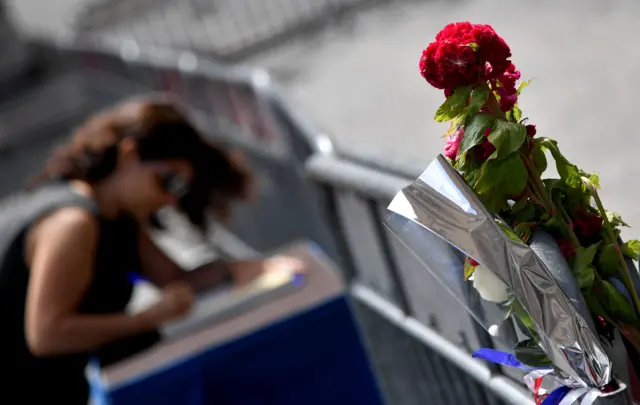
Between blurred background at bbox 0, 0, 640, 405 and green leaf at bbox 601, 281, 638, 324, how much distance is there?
640 millimetres

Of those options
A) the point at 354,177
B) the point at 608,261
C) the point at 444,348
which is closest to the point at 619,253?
the point at 608,261

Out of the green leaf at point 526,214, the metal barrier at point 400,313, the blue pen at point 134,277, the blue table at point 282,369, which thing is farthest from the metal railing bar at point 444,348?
the blue pen at point 134,277

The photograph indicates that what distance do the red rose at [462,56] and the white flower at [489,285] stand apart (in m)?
0.29

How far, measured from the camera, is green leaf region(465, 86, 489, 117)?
153 cm

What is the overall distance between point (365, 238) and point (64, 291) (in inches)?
38.9

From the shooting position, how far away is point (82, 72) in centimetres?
1416

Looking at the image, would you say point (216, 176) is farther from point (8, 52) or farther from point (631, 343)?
point (8, 52)

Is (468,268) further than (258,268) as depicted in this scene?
No

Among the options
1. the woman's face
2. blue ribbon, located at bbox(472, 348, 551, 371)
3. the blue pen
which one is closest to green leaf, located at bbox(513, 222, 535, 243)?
blue ribbon, located at bbox(472, 348, 551, 371)

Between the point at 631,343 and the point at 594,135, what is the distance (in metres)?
4.36

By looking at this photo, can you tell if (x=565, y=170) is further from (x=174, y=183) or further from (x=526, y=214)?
(x=174, y=183)

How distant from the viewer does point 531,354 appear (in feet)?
5.40

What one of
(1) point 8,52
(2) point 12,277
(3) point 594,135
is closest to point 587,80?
(3) point 594,135

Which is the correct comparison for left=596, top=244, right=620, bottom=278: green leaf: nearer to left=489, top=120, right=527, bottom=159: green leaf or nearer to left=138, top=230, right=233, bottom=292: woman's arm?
left=489, top=120, right=527, bottom=159: green leaf
